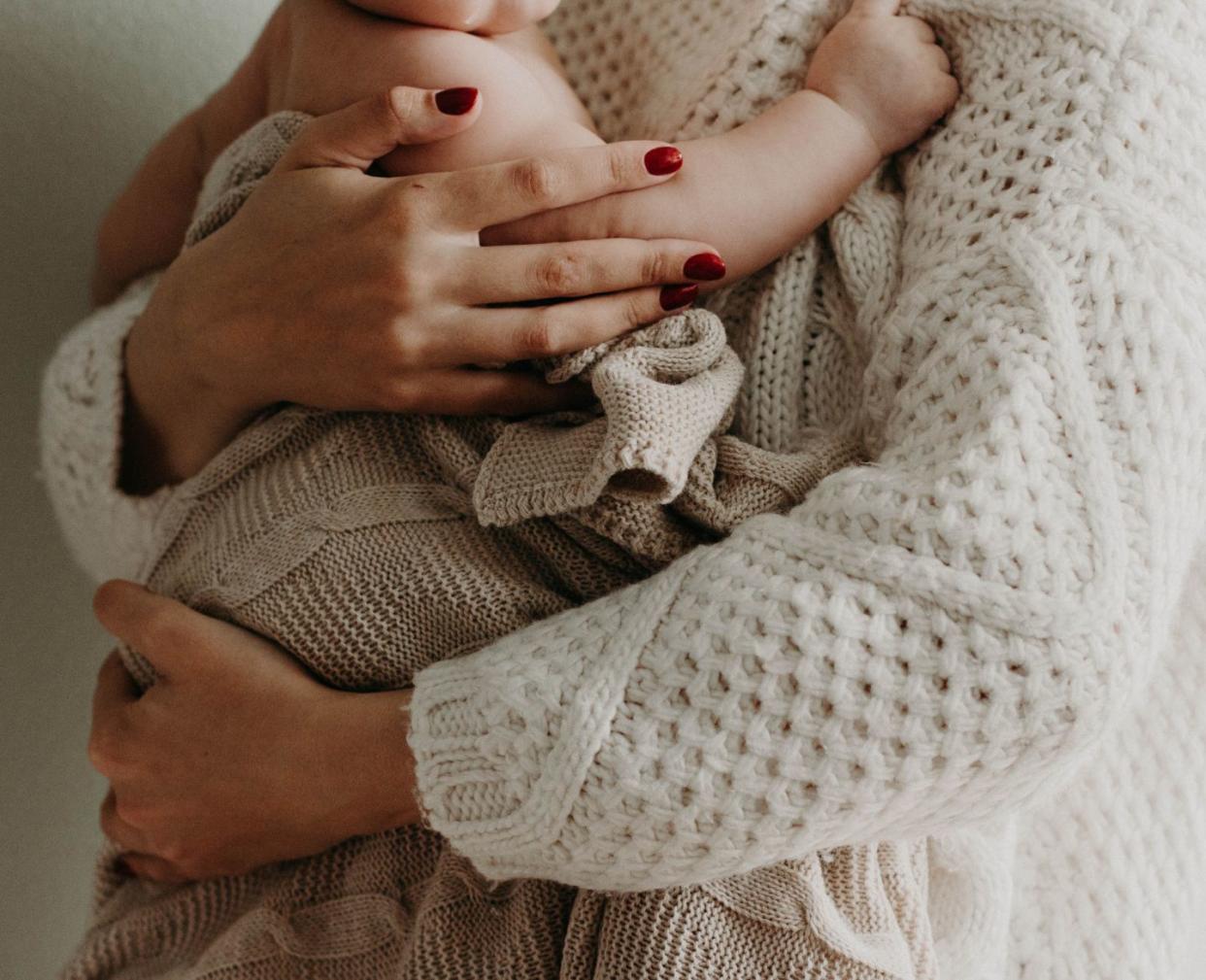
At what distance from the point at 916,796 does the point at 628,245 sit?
43 cm

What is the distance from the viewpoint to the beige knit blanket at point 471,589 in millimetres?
691

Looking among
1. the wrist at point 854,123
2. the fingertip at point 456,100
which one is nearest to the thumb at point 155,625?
the fingertip at point 456,100

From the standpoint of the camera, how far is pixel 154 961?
852 mm

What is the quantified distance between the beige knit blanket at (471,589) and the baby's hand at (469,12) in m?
0.30

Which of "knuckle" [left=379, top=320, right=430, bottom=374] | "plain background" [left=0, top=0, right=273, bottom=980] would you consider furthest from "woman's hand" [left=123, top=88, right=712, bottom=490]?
"plain background" [left=0, top=0, right=273, bottom=980]

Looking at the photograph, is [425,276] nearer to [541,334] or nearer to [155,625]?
[541,334]

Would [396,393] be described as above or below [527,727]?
above

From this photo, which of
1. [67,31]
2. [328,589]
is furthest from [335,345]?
[67,31]

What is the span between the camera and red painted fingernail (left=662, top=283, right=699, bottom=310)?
80 cm

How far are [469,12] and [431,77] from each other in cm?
6

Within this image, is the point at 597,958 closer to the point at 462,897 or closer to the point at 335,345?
the point at 462,897

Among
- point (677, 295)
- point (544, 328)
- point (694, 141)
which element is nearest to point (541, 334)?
point (544, 328)

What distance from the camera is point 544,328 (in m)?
0.77

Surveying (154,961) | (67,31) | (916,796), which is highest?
(67,31)
